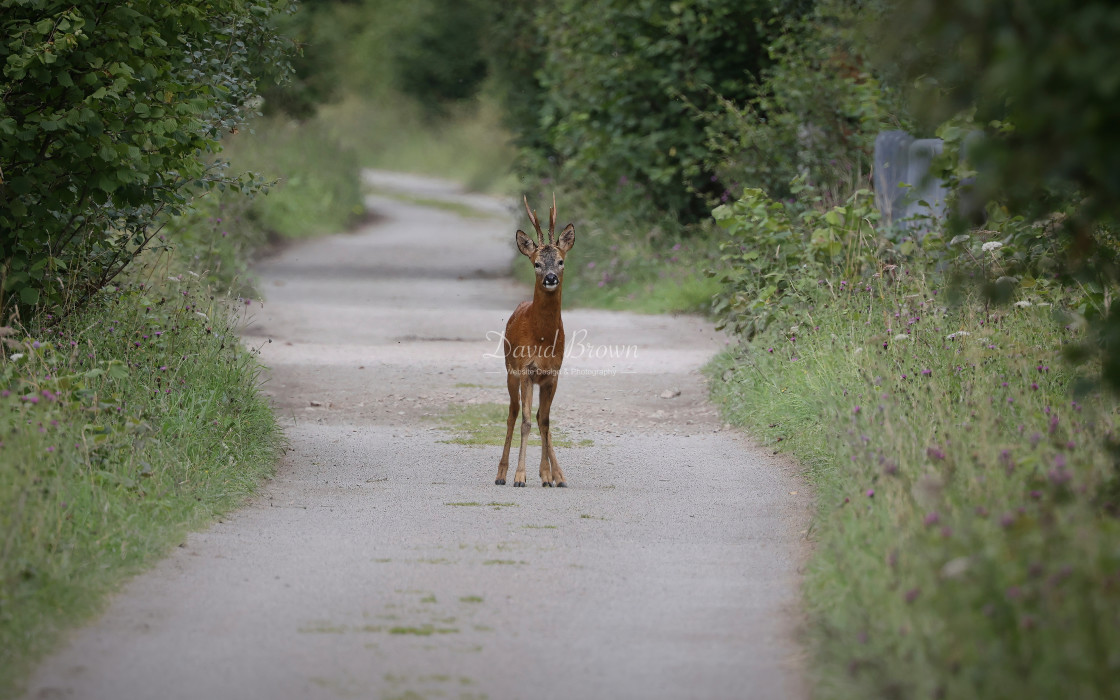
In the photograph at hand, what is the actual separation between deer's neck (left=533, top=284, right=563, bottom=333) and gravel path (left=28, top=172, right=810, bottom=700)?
1.06m

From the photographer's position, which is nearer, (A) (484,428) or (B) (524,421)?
(B) (524,421)

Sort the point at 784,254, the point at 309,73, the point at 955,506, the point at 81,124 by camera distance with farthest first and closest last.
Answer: the point at 309,73, the point at 784,254, the point at 81,124, the point at 955,506

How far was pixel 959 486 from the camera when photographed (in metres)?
6.20

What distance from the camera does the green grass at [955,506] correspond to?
175 inches

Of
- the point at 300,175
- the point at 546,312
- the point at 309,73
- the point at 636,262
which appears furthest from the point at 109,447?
the point at 300,175

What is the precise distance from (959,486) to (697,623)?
4.32 feet

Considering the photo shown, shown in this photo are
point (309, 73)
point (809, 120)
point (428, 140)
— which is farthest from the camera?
point (428, 140)

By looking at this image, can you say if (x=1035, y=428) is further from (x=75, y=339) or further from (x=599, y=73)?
(x=599, y=73)

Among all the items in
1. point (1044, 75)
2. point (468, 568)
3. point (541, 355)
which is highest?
point (1044, 75)

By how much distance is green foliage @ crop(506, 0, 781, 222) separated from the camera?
20.4m

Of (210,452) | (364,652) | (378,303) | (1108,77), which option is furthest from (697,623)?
(378,303)

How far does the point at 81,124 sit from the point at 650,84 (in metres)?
13.9

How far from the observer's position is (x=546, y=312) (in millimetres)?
9312

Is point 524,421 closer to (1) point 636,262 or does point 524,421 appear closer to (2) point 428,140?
(1) point 636,262
